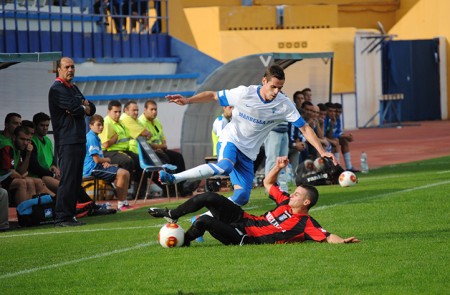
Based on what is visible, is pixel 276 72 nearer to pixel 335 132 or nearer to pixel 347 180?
pixel 347 180

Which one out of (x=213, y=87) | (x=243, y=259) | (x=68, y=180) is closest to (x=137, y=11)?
(x=213, y=87)

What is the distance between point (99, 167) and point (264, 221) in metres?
6.97

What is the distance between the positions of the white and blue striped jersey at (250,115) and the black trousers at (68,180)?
2.96 metres

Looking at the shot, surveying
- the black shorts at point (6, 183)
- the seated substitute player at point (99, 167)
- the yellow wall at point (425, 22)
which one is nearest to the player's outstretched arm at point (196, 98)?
the black shorts at point (6, 183)

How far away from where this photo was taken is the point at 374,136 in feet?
117

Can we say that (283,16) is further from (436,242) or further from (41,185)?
(436,242)

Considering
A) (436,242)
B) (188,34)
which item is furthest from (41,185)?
(188,34)

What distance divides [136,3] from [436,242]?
2430cm

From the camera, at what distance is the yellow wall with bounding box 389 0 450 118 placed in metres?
43.1

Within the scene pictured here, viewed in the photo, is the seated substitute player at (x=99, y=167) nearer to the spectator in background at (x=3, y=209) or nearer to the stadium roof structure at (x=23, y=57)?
the stadium roof structure at (x=23, y=57)

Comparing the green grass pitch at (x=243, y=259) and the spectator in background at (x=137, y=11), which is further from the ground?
the spectator in background at (x=137, y=11)

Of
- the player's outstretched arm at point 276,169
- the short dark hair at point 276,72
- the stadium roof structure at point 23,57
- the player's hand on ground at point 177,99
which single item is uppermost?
the stadium roof structure at point 23,57

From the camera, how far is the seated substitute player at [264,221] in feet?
38.7

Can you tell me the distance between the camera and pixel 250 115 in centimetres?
1318
